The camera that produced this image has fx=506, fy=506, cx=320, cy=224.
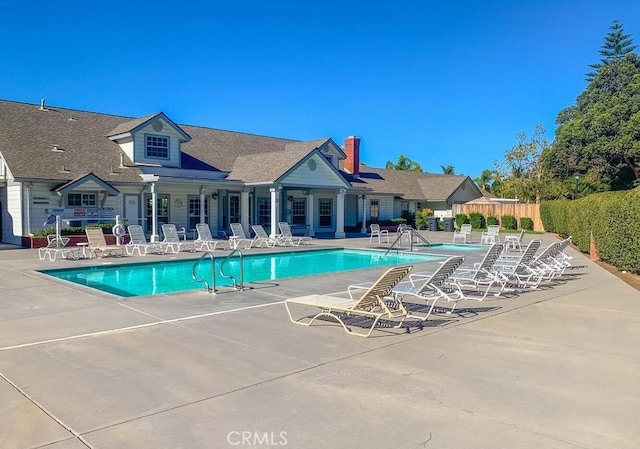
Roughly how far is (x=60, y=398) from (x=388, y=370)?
129 inches

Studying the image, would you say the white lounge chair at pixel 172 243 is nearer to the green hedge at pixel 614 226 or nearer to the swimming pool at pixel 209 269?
the swimming pool at pixel 209 269

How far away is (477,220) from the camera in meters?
41.7

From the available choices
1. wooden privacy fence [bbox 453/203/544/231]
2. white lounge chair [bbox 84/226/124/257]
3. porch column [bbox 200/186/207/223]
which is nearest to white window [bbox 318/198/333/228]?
porch column [bbox 200/186/207/223]

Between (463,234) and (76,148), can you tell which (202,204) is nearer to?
(76,148)

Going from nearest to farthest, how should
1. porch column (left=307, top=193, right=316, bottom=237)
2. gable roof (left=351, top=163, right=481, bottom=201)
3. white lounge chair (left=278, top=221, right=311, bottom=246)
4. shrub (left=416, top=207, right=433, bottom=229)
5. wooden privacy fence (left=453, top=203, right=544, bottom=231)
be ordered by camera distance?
white lounge chair (left=278, top=221, right=311, bottom=246) < porch column (left=307, top=193, right=316, bottom=237) < wooden privacy fence (left=453, top=203, right=544, bottom=231) < gable roof (left=351, top=163, right=481, bottom=201) < shrub (left=416, top=207, right=433, bottom=229)

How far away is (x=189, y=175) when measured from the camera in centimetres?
2669

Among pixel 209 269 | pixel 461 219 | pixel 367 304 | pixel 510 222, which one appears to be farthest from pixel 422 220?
pixel 367 304

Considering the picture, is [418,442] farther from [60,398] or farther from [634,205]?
[634,205]

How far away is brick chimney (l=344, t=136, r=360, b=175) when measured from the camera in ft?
122

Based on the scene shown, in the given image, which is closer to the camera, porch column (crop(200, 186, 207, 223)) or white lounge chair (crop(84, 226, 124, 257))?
white lounge chair (crop(84, 226, 124, 257))

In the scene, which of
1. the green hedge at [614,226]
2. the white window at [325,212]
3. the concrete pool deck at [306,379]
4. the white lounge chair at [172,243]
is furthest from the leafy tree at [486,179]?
the concrete pool deck at [306,379]

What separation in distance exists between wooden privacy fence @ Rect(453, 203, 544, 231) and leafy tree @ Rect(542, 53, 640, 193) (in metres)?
3.87

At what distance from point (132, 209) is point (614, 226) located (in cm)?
2042

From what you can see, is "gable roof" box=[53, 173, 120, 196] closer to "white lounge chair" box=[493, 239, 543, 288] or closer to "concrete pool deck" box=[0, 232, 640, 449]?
"concrete pool deck" box=[0, 232, 640, 449]
